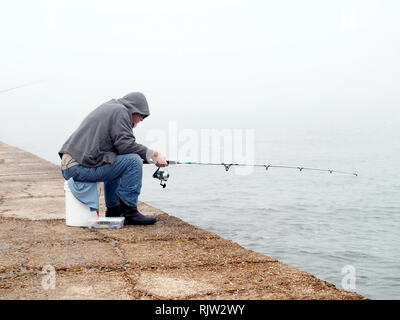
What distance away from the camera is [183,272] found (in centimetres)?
330

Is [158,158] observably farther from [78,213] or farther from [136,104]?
[78,213]

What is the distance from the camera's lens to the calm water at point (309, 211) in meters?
6.88

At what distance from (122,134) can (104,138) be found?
0.15 m

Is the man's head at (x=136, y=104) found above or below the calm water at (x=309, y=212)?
above

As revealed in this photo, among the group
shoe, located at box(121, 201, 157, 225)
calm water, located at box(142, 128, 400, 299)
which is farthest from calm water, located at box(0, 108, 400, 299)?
shoe, located at box(121, 201, 157, 225)

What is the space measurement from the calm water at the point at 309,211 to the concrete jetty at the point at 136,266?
2.37 metres

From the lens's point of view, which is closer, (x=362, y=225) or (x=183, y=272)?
(x=183, y=272)

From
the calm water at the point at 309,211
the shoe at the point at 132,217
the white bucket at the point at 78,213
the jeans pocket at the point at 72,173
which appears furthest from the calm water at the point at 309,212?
the jeans pocket at the point at 72,173

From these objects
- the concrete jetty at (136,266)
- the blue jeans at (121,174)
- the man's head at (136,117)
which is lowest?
the concrete jetty at (136,266)

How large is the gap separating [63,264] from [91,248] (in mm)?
414

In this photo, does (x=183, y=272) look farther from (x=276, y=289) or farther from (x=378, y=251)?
(x=378, y=251)

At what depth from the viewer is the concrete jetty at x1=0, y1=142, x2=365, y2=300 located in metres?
2.91

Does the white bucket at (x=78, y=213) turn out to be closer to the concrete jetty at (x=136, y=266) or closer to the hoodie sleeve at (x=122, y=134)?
the concrete jetty at (x=136, y=266)

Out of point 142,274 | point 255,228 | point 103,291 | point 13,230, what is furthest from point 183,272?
point 255,228
